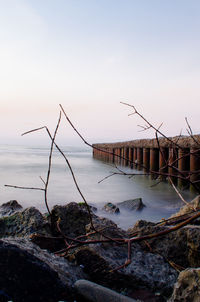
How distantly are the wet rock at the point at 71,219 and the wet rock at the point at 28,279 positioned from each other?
4.85ft

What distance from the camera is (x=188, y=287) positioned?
5.19ft

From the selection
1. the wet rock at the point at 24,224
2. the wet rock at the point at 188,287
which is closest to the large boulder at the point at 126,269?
the wet rock at the point at 188,287

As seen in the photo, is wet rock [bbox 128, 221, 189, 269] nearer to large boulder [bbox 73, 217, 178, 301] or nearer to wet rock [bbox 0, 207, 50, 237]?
large boulder [bbox 73, 217, 178, 301]

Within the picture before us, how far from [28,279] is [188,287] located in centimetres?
91

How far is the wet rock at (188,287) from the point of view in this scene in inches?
60.6

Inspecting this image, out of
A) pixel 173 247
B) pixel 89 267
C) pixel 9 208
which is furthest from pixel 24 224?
pixel 9 208

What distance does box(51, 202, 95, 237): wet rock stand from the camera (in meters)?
3.39

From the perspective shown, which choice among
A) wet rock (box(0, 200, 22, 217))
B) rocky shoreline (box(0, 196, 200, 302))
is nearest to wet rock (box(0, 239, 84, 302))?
rocky shoreline (box(0, 196, 200, 302))

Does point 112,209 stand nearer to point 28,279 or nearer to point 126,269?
point 126,269

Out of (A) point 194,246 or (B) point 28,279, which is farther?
(A) point 194,246

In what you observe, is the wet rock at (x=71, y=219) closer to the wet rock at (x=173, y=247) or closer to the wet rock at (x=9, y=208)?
the wet rock at (x=173, y=247)

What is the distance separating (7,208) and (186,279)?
5.05 meters

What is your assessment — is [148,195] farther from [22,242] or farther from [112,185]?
[22,242]

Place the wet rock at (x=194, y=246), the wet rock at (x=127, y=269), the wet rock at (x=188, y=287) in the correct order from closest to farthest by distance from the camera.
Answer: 1. the wet rock at (x=188, y=287)
2. the wet rock at (x=127, y=269)
3. the wet rock at (x=194, y=246)
